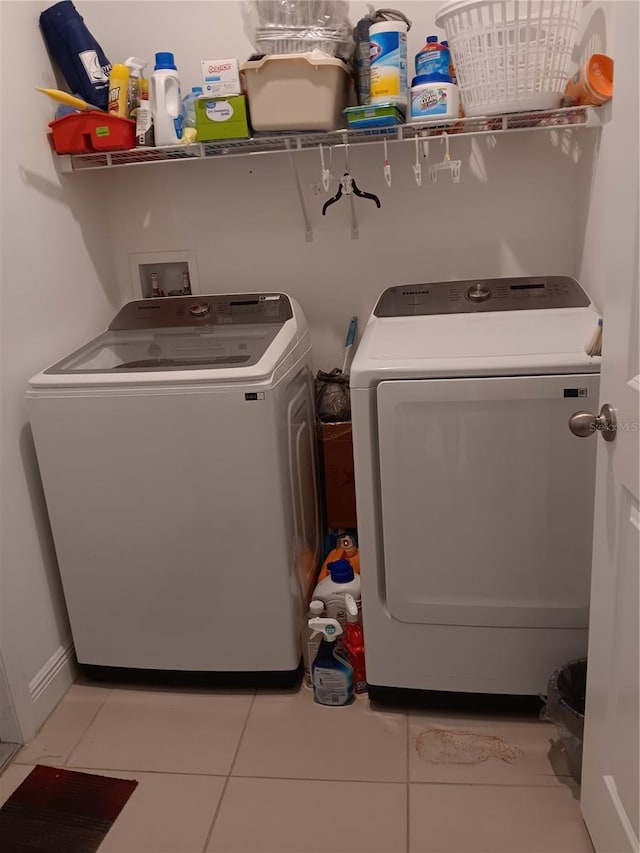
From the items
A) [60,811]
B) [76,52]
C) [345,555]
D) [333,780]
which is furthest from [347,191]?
[60,811]

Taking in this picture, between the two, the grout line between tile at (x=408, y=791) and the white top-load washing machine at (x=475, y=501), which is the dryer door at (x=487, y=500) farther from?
the grout line between tile at (x=408, y=791)

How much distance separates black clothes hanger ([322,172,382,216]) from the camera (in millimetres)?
2139

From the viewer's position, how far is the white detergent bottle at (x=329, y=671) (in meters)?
1.95

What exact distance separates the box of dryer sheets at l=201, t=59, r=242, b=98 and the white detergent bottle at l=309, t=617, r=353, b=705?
1.52 m

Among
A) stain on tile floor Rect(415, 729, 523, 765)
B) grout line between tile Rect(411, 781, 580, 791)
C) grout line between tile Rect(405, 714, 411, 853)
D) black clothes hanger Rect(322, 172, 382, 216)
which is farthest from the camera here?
black clothes hanger Rect(322, 172, 382, 216)

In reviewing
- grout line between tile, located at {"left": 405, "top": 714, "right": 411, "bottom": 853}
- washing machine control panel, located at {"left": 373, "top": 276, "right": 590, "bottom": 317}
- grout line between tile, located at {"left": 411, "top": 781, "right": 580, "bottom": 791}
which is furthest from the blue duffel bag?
grout line between tile, located at {"left": 411, "top": 781, "right": 580, "bottom": 791}

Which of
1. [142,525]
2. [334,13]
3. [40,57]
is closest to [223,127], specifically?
[334,13]

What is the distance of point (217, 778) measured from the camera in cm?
177

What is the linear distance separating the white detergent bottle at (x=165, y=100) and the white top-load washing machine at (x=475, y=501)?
2.90 feet

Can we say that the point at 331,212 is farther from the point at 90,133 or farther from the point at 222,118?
the point at 90,133

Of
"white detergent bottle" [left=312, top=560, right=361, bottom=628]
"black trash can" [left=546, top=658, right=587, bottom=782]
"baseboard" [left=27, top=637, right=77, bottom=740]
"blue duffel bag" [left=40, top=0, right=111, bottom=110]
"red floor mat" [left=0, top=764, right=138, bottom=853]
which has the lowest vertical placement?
"red floor mat" [left=0, top=764, right=138, bottom=853]

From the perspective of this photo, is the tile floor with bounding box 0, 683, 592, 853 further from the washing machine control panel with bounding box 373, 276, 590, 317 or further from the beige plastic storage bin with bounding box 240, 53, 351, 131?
the beige plastic storage bin with bounding box 240, 53, 351, 131

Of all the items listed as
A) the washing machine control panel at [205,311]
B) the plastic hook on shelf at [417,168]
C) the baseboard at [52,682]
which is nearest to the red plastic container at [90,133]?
the washing machine control panel at [205,311]

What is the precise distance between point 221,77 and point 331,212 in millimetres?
576
